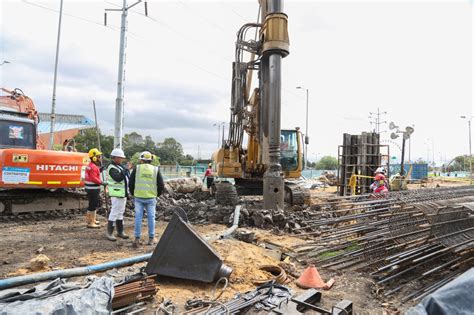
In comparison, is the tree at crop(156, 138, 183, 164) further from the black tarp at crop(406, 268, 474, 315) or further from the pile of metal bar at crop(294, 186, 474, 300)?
the black tarp at crop(406, 268, 474, 315)

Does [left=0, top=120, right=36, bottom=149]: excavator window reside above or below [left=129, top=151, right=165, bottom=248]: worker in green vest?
above

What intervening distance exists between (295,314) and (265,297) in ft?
1.62

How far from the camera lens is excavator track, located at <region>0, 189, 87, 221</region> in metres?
9.28

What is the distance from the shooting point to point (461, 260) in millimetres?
5539

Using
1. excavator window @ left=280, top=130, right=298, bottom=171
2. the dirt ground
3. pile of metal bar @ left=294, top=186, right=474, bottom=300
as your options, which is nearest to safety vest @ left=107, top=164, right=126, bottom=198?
the dirt ground

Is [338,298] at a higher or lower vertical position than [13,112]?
lower

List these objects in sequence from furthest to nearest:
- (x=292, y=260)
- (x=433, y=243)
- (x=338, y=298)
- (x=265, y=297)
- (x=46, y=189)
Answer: (x=46, y=189)
(x=292, y=260)
(x=433, y=243)
(x=338, y=298)
(x=265, y=297)

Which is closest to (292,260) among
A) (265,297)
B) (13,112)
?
(265,297)

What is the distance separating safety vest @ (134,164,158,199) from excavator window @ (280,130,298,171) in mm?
5620

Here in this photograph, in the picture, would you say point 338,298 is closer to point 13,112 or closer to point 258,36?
point 258,36

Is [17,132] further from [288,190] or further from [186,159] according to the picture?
[186,159]

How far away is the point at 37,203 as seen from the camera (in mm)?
9711

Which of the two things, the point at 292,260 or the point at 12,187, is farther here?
the point at 12,187

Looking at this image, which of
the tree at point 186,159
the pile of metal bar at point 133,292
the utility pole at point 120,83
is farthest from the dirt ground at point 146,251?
the tree at point 186,159
